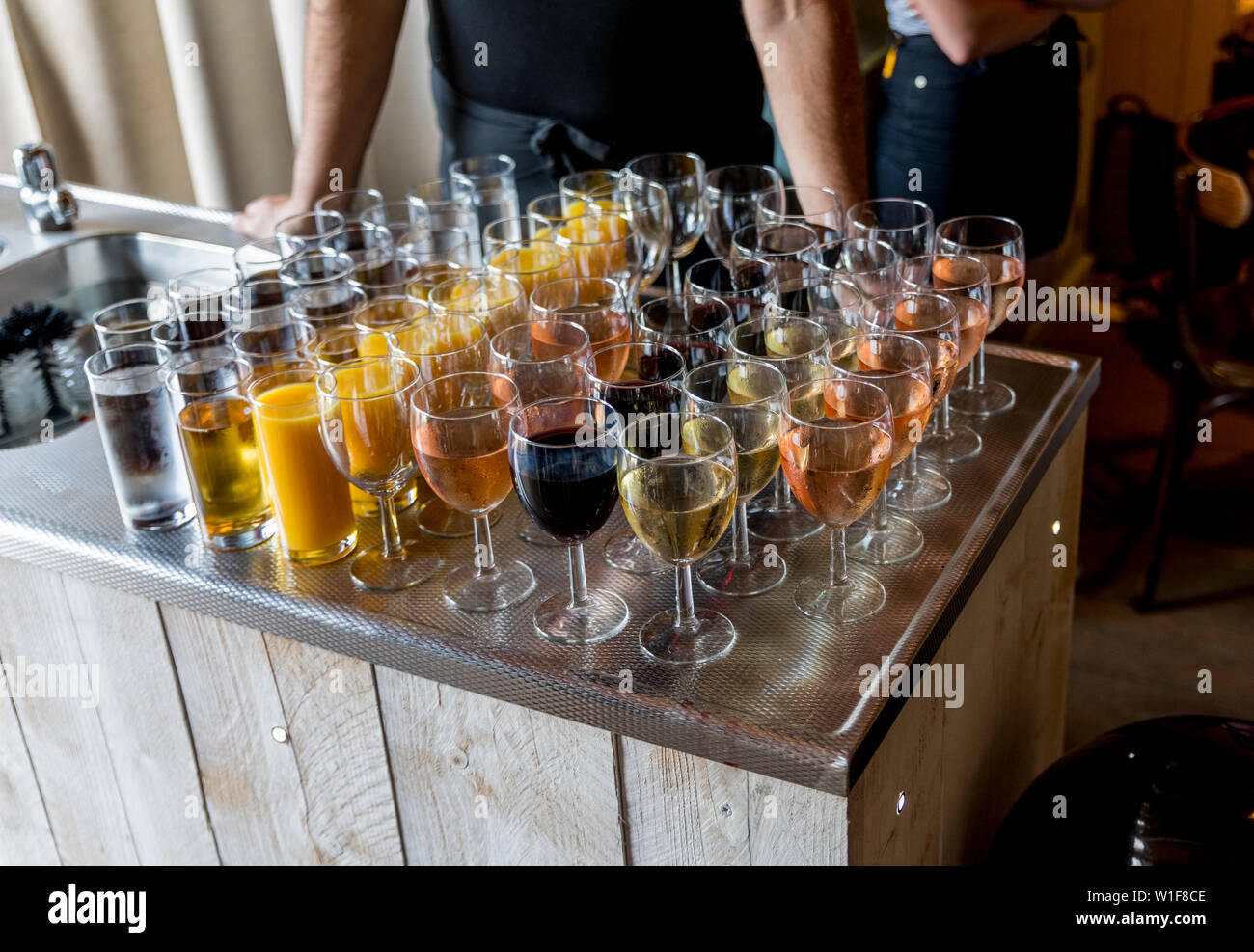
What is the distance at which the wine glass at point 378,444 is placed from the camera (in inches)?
41.5

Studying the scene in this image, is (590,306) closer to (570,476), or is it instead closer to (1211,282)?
(570,476)

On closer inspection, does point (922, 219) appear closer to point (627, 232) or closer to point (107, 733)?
point (627, 232)

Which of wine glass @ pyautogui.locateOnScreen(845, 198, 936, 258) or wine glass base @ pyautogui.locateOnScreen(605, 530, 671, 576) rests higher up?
wine glass @ pyautogui.locateOnScreen(845, 198, 936, 258)

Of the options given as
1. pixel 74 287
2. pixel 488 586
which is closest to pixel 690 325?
pixel 488 586

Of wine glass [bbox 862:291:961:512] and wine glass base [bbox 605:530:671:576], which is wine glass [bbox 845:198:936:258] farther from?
wine glass base [bbox 605:530:671:576]

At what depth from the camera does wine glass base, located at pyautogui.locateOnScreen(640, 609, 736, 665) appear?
39.6 inches

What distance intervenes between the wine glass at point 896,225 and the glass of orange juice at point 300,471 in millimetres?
552

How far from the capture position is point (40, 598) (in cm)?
133

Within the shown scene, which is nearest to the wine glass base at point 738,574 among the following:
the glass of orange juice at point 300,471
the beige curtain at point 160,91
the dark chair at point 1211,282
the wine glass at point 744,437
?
the wine glass at point 744,437

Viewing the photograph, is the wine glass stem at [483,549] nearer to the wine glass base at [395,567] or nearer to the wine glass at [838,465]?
the wine glass base at [395,567]

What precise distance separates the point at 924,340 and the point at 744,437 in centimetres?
21

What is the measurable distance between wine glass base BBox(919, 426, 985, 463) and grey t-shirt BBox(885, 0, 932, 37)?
1.03 meters

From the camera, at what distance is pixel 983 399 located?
134 centimetres

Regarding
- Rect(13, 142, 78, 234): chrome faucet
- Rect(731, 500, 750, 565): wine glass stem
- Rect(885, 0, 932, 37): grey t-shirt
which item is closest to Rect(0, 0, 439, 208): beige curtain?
Rect(13, 142, 78, 234): chrome faucet
